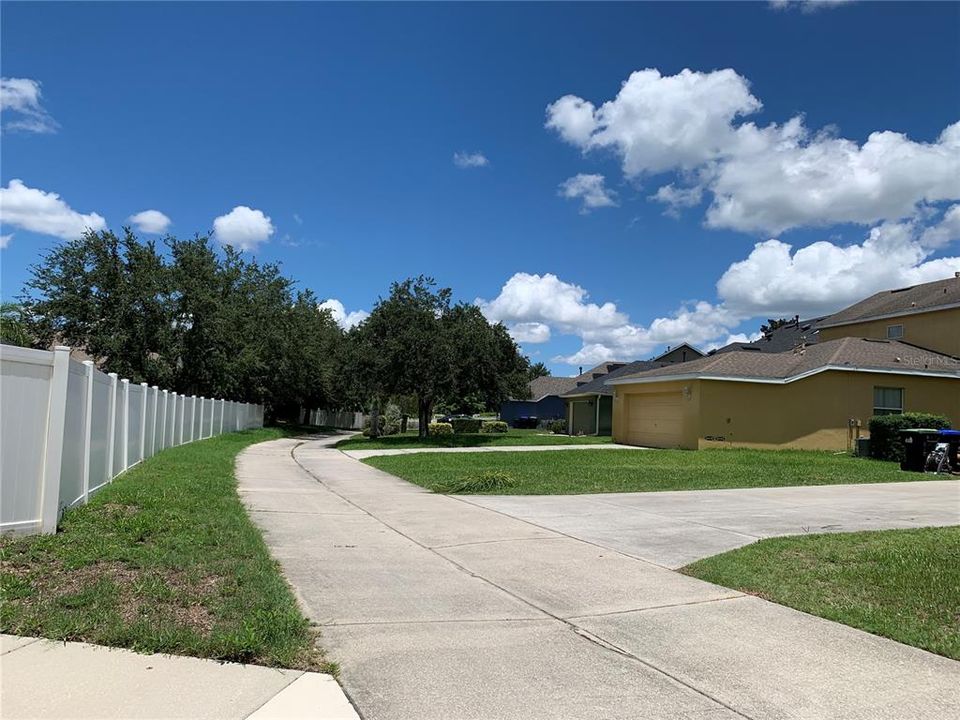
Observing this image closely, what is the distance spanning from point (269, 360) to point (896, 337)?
34248 millimetres

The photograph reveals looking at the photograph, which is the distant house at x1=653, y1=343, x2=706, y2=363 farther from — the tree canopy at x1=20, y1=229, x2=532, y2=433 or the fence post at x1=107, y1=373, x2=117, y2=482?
the fence post at x1=107, y1=373, x2=117, y2=482

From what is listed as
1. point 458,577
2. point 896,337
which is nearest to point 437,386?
point 896,337

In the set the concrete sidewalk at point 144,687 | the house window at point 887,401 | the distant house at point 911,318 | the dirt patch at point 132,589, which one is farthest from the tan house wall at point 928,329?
the concrete sidewalk at point 144,687

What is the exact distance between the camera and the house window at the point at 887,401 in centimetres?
2716

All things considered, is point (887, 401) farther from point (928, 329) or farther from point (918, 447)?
point (918, 447)

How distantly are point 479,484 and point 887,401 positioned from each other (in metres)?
20.2

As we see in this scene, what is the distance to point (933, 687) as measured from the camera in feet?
14.9

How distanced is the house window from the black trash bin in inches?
301

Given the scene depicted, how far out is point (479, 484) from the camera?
1451cm

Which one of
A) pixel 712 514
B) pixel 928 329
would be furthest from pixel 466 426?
pixel 712 514

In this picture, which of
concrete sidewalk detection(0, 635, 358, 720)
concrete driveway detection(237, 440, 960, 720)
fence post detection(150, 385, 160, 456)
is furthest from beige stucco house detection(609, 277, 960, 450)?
concrete sidewalk detection(0, 635, 358, 720)

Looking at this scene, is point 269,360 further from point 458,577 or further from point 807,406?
point 458,577

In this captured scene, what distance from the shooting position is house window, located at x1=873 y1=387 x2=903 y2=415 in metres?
27.2

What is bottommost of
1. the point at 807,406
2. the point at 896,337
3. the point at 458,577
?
the point at 458,577
